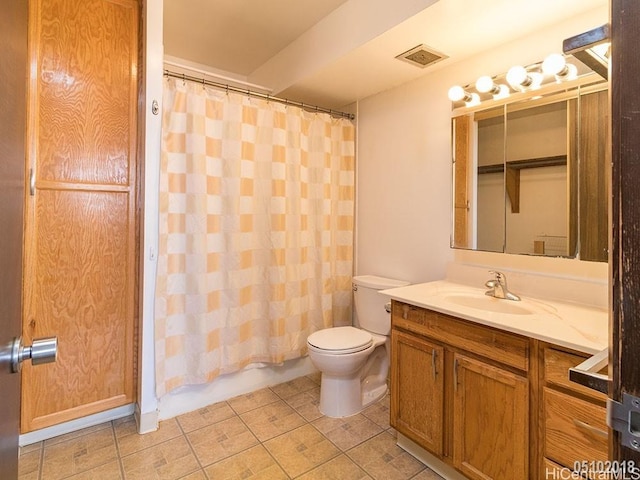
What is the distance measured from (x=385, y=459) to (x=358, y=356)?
0.53 meters

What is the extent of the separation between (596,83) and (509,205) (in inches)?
25.2

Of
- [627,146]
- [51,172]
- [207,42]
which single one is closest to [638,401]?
[627,146]

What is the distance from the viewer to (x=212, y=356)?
2127 mm

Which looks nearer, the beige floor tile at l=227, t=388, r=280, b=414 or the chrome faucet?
the chrome faucet

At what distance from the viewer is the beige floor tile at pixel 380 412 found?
2.02 meters

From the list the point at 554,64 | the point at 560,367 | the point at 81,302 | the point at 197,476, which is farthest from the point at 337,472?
the point at 554,64

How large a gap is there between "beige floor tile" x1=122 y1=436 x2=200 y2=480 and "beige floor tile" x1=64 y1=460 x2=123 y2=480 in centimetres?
3

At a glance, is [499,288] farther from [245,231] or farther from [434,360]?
[245,231]

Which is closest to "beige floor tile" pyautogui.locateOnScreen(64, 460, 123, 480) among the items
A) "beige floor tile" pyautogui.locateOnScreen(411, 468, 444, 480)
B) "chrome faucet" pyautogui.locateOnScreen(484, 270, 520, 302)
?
"beige floor tile" pyautogui.locateOnScreen(411, 468, 444, 480)

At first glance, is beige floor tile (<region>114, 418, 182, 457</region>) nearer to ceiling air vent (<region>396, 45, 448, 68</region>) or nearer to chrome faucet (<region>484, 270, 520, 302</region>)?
chrome faucet (<region>484, 270, 520, 302</region>)

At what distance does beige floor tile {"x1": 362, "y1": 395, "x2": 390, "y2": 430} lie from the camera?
79.4 inches

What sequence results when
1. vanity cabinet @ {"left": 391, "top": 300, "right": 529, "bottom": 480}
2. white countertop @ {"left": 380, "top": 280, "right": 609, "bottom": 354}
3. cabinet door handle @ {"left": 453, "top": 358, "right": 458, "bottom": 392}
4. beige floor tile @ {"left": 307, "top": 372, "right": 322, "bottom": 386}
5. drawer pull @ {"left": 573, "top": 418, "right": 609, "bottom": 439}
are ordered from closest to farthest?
drawer pull @ {"left": 573, "top": 418, "right": 609, "bottom": 439} < white countertop @ {"left": 380, "top": 280, "right": 609, "bottom": 354} < vanity cabinet @ {"left": 391, "top": 300, "right": 529, "bottom": 480} < cabinet door handle @ {"left": 453, "top": 358, "right": 458, "bottom": 392} < beige floor tile @ {"left": 307, "top": 372, "right": 322, "bottom": 386}

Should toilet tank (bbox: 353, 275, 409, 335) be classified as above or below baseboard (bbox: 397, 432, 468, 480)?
above

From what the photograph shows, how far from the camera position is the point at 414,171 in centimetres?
231
